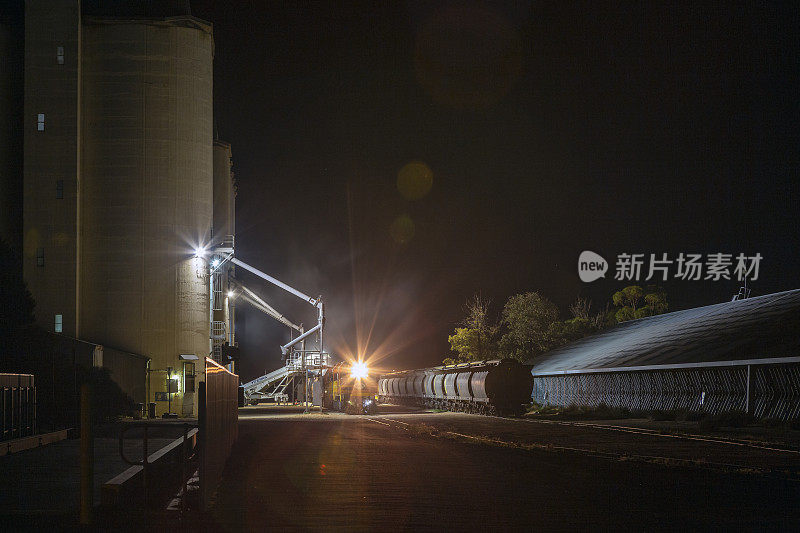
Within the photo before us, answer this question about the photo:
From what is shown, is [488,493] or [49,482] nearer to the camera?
[488,493]

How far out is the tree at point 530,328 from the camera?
87500 millimetres

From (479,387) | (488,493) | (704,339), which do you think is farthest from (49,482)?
(479,387)

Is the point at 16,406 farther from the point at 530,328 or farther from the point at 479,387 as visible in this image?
the point at 530,328

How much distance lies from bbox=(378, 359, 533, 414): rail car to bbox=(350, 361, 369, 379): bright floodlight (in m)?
5.69

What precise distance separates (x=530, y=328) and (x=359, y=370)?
102ft

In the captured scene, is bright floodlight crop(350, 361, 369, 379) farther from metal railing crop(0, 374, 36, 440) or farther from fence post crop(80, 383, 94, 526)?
fence post crop(80, 383, 94, 526)

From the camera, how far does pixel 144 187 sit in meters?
60.5

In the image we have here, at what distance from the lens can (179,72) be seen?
61188mm

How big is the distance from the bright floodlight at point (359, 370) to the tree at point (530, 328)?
29.0 metres

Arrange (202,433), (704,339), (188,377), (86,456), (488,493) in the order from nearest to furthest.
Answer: (86,456) < (202,433) < (488,493) < (704,339) < (188,377)

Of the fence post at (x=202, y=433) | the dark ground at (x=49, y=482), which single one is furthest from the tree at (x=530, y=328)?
the fence post at (x=202, y=433)

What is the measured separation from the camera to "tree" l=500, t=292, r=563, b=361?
87.5 metres

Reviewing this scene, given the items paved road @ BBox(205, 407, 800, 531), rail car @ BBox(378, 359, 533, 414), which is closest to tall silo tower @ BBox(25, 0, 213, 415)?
rail car @ BBox(378, 359, 533, 414)

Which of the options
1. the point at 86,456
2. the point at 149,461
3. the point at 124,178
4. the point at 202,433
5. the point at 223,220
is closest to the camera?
the point at 86,456
